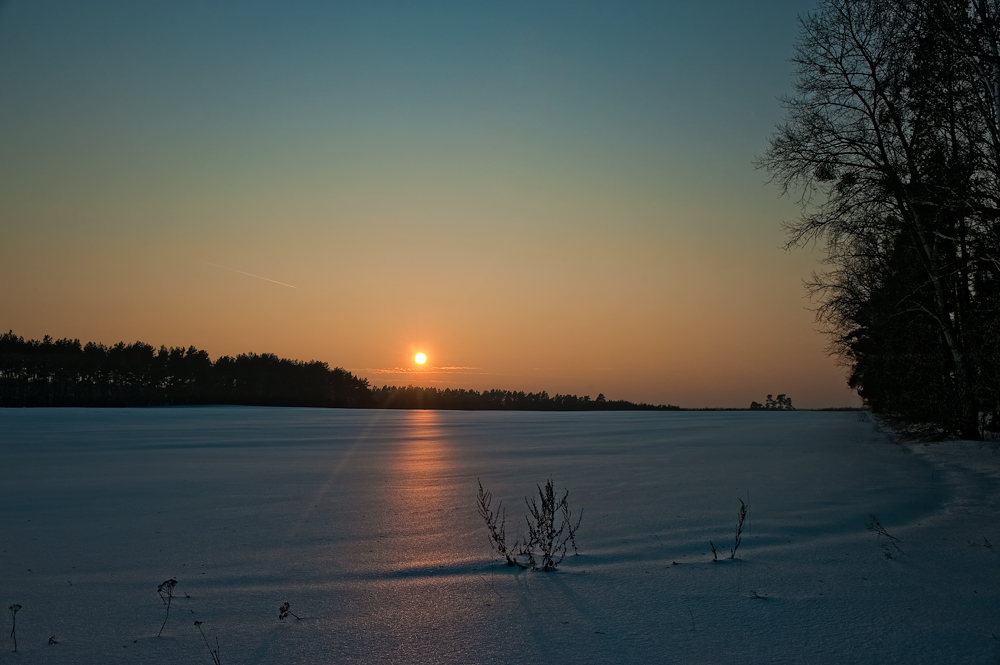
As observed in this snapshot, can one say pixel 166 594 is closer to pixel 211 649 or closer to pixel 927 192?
pixel 211 649

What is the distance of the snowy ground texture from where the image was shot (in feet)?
11.0

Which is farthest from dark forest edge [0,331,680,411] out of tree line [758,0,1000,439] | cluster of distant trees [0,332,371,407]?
tree line [758,0,1000,439]

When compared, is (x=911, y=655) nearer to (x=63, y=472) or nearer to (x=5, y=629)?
(x=5, y=629)

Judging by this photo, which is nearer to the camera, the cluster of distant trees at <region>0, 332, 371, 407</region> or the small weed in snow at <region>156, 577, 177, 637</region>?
the small weed in snow at <region>156, 577, 177, 637</region>

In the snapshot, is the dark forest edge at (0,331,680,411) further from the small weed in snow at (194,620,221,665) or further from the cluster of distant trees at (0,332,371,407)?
the small weed in snow at (194,620,221,665)

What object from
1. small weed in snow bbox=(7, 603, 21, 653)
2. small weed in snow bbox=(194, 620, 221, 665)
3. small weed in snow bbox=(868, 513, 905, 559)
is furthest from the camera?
small weed in snow bbox=(868, 513, 905, 559)

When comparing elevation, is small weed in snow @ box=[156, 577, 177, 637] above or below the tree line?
below

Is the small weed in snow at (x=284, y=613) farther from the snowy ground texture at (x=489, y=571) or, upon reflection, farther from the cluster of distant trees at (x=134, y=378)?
the cluster of distant trees at (x=134, y=378)

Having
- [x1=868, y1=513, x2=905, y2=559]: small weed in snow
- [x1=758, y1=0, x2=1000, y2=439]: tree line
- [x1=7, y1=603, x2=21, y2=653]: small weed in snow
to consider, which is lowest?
[x1=7, y1=603, x2=21, y2=653]: small weed in snow

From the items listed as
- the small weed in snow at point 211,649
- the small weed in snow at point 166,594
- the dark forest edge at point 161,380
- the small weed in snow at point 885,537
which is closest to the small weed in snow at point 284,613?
the small weed in snow at point 211,649

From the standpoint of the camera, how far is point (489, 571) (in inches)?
191

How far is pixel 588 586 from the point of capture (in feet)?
14.5

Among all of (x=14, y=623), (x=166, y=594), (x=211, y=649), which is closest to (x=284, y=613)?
(x=211, y=649)

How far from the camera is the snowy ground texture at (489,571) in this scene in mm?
3359
